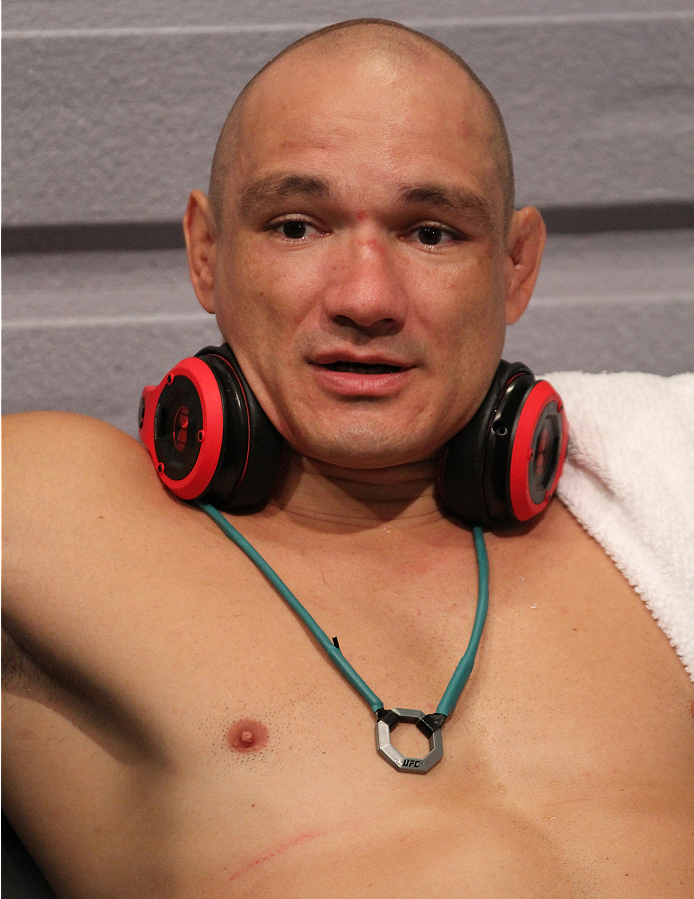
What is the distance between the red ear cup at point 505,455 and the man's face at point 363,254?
0.13 ft

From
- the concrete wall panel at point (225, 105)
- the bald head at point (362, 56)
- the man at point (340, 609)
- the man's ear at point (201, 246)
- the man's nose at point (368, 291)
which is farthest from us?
the concrete wall panel at point (225, 105)

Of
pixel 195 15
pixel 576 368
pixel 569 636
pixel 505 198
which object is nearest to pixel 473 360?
pixel 505 198

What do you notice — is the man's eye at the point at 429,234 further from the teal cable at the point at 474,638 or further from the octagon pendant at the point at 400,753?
the octagon pendant at the point at 400,753

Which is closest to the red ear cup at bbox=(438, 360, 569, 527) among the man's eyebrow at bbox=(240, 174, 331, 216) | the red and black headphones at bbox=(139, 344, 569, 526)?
the red and black headphones at bbox=(139, 344, 569, 526)

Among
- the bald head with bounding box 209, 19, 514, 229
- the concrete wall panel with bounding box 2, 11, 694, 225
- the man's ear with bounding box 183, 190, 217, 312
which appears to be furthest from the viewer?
the concrete wall panel with bounding box 2, 11, 694, 225

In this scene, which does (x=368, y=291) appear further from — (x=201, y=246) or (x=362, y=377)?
(x=201, y=246)

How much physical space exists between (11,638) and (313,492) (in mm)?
404

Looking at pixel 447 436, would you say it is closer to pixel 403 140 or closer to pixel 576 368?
pixel 403 140

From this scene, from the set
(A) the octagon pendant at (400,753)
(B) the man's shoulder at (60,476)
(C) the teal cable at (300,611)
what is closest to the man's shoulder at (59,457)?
(B) the man's shoulder at (60,476)

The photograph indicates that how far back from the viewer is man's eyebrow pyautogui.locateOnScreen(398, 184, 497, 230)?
1103 mm

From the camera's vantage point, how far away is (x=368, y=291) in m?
1.05

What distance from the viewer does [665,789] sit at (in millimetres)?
1046

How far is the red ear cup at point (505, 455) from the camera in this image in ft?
3.88

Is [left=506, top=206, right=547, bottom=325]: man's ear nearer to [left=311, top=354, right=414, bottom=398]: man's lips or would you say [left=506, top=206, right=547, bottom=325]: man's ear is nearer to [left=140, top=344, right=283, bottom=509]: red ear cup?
[left=311, top=354, right=414, bottom=398]: man's lips
